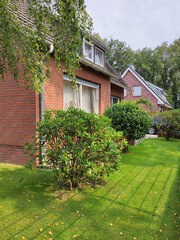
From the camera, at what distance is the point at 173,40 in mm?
34656

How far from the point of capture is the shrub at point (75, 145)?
340cm

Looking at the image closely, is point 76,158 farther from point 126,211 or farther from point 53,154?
point 126,211

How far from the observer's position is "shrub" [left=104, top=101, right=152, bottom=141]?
23.0 ft

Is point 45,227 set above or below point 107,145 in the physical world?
below

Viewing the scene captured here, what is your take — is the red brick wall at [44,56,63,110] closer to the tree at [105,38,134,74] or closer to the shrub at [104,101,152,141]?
the shrub at [104,101,152,141]

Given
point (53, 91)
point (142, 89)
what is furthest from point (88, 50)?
point (142, 89)

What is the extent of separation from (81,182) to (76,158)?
0.80m

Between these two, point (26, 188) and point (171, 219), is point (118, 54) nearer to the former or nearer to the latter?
point (26, 188)

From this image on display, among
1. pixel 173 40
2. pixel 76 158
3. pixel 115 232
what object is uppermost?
pixel 173 40

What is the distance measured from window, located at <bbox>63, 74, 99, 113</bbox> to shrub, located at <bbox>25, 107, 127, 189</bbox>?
3.15 m

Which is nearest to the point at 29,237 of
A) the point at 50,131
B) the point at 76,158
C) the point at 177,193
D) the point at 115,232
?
the point at 115,232

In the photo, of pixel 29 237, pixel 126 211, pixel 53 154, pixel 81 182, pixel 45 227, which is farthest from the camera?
pixel 81 182

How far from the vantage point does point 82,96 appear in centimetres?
809

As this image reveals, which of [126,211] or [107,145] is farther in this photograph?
[107,145]
